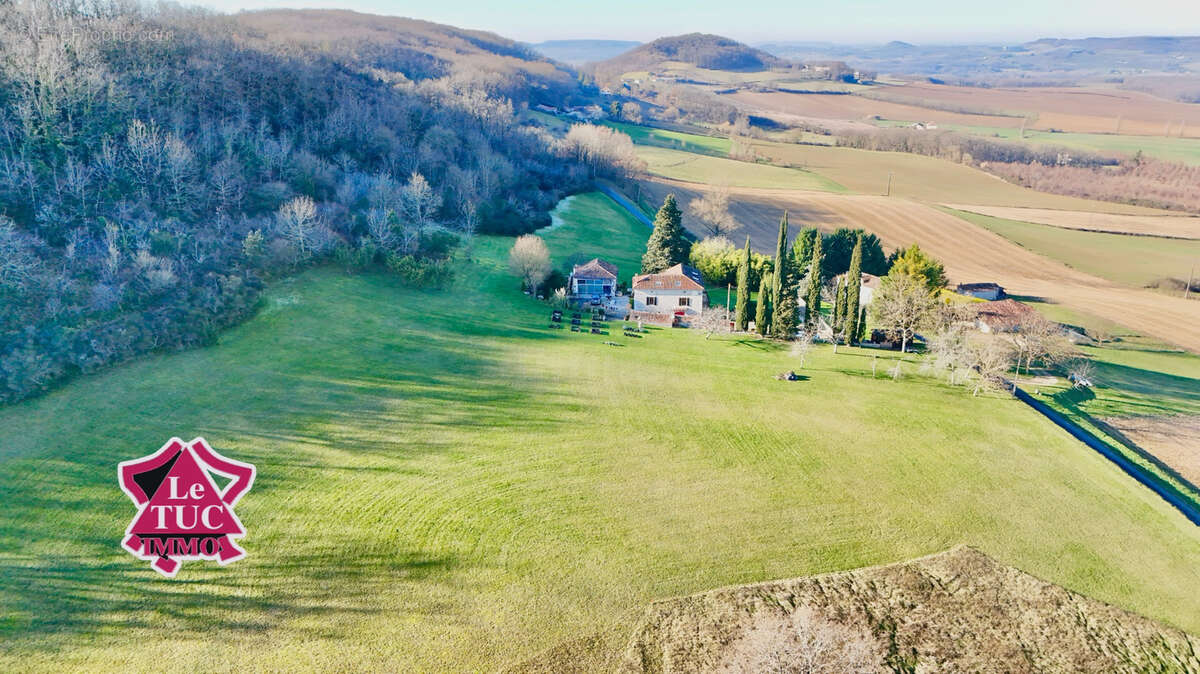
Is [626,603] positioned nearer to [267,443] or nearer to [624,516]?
[624,516]

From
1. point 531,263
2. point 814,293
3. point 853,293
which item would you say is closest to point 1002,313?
point 853,293

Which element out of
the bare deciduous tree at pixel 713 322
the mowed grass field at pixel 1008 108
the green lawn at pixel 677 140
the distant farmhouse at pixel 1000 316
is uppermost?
the mowed grass field at pixel 1008 108

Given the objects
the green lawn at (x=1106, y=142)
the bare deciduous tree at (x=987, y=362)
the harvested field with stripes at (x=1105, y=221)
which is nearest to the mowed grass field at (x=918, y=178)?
the harvested field with stripes at (x=1105, y=221)

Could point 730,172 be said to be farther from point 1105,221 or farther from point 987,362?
point 987,362

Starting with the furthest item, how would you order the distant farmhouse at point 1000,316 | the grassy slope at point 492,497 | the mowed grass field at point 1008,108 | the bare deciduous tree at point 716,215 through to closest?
the mowed grass field at point 1008,108
the bare deciduous tree at point 716,215
the distant farmhouse at point 1000,316
the grassy slope at point 492,497

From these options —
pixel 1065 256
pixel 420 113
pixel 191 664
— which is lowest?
pixel 191 664

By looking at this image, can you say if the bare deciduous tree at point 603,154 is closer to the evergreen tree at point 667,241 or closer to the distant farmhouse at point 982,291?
the evergreen tree at point 667,241

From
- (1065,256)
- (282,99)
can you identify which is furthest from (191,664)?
(1065,256)
